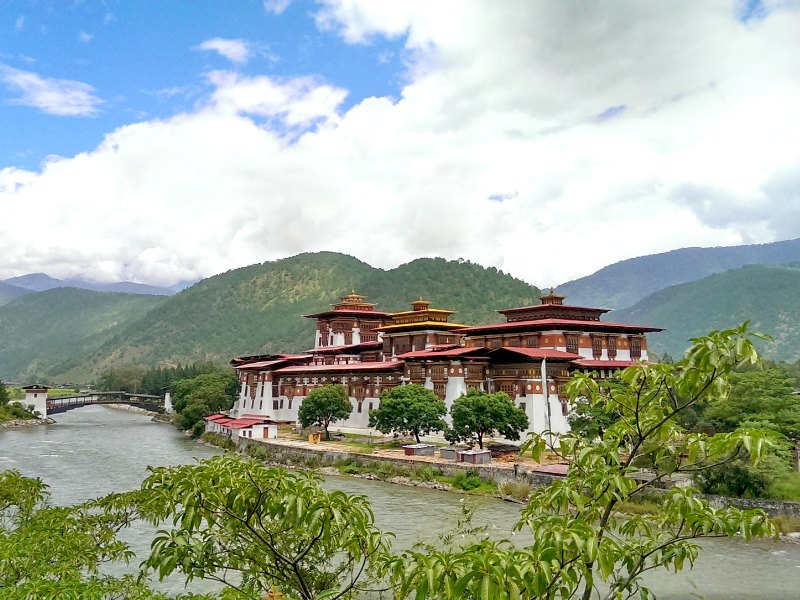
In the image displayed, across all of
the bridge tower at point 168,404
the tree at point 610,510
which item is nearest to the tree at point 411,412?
the tree at point 610,510

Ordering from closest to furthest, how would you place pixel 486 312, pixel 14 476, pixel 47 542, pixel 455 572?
pixel 455 572 → pixel 47 542 → pixel 14 476 → pixel 486 312

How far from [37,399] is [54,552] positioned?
98393 mm

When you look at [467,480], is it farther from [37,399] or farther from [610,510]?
[37,399]

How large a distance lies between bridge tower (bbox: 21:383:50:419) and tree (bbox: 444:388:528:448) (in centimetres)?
7582

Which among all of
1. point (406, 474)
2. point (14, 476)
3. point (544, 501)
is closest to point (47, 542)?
point (14, 476)

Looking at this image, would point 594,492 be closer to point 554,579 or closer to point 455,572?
point 554,579

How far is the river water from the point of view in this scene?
22.9m

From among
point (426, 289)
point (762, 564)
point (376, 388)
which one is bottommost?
point (762, 564)

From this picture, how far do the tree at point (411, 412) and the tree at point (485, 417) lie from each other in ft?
10.7

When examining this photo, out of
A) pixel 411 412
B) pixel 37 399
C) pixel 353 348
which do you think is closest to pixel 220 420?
pixel 353 348

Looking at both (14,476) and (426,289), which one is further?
(426,289)

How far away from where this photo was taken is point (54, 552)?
11164 millimetres

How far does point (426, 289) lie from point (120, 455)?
145m

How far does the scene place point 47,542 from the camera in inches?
445
